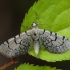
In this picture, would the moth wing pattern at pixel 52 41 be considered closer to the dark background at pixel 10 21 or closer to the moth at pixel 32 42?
the moth at pixel 32 42

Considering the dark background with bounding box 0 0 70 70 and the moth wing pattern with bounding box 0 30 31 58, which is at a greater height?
the dark background with bounding box 0 0 70 70

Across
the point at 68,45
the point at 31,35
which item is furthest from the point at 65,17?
the point at 31,35

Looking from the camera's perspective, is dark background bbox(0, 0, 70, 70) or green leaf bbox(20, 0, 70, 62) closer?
green leaf bbox(20, 0, 70, 62)

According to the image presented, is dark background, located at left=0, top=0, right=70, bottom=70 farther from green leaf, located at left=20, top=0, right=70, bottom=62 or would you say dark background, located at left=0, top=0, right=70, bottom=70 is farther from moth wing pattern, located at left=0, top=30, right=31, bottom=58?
green leaf, located at left=20, top=0, right=70, bottom=62

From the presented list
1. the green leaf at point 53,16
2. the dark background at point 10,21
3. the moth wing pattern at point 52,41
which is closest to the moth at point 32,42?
the moth wing pattern at point 52,41

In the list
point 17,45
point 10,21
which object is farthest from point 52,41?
point 10,21

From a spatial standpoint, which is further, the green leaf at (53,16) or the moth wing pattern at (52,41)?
the moth wing pattern at (52,41)

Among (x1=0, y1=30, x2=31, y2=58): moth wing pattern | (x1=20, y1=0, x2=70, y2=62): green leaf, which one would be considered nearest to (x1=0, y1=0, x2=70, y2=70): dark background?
(x1=0, y1=30, x2=31, y2=58): moth wing pattern
